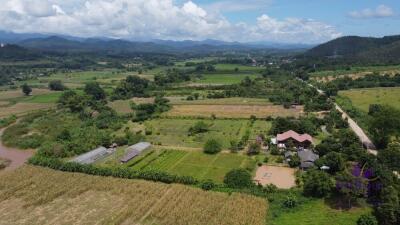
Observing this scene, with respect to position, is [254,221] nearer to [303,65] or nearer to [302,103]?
[302,103]

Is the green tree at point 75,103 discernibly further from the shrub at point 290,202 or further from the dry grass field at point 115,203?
the shrub at point 290,202

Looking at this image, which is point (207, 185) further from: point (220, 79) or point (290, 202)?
point (220, 79)

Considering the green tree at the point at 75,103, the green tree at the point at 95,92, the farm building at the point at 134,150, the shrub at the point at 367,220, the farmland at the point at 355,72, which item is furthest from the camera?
the farmland at the point at 355,72

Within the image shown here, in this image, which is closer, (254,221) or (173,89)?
(254,221)

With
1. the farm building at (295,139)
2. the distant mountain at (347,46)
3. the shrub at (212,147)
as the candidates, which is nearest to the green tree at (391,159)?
the farm building at (295,139)

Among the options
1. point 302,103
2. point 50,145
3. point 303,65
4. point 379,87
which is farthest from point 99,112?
point 303,65
